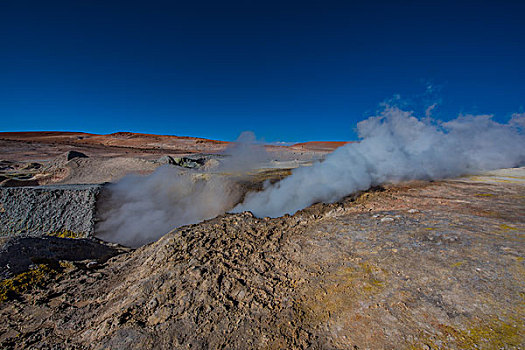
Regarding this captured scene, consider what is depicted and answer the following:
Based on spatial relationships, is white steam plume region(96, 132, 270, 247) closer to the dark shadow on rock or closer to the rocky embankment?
the rocky embankment

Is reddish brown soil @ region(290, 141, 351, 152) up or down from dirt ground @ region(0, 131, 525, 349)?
up

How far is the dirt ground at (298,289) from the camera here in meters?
1.50

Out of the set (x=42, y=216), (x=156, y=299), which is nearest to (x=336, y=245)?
(x=156, y=299)

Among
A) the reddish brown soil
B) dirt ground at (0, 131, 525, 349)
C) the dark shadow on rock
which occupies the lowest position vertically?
the dark shadow on rock

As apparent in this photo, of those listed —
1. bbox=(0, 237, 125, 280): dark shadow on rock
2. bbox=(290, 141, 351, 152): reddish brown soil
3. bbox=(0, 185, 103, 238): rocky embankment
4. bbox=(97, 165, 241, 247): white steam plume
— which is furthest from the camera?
bbox=(290, 141, 351, 152): reddish brown soil

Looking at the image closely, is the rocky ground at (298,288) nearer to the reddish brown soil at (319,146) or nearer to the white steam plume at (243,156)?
the white steam plume at (243,156)

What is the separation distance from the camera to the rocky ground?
150 cm

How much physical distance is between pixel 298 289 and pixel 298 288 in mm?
11

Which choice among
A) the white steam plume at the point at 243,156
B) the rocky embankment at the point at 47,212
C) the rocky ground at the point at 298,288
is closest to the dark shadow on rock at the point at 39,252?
the rocky ground at the point at 298,288

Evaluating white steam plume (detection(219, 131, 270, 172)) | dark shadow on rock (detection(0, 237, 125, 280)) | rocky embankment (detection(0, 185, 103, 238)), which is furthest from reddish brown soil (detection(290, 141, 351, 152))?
dark shadow on rock (detection(0, 237, 125, 280))

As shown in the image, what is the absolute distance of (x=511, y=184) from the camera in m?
4.78

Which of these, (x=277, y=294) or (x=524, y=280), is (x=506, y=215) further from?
A: (x=277, y=294)

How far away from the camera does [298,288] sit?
6.47 ft

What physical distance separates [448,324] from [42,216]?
23.2ft
